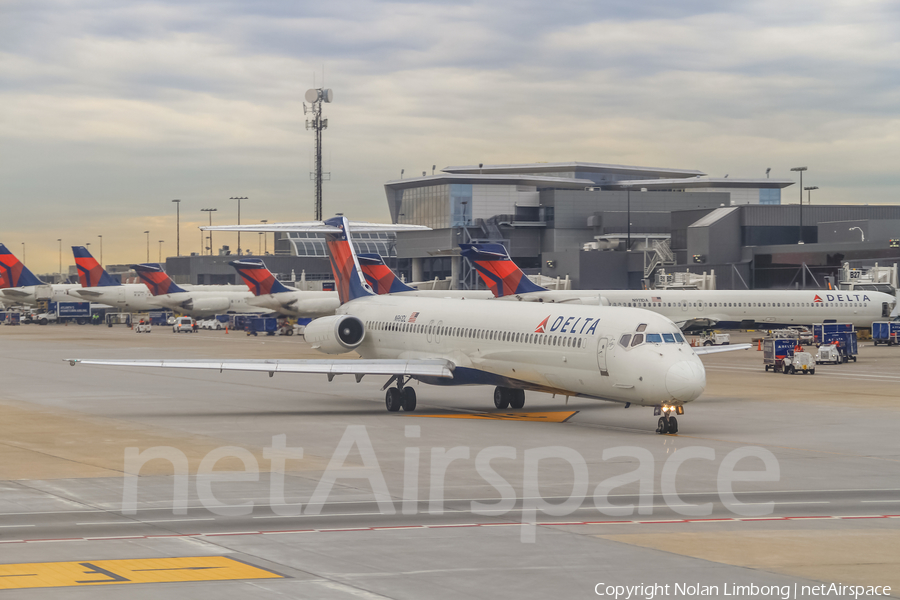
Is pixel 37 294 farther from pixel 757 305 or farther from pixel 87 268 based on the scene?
pixel 757 305

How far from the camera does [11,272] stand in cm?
13588

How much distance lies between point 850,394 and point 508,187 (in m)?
112

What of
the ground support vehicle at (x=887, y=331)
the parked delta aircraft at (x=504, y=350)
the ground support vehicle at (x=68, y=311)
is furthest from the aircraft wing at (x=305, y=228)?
the ground support vehicle at (x=68, y=311)

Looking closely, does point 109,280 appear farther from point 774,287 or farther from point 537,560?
point 537,560

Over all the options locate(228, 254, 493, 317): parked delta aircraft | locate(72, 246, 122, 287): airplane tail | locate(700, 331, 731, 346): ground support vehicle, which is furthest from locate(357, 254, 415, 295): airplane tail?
locate(72, 246, 122, 287): airplane tail

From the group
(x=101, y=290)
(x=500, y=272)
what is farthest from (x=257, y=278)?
(x=101, y=290)

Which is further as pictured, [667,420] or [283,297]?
[283,297]

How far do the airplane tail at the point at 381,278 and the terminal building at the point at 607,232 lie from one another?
58632mm

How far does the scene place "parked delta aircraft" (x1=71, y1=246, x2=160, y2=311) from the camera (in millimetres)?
117375

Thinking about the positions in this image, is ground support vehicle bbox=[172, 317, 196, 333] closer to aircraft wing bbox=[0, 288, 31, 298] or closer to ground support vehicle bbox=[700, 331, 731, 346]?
aircraft wing bbox=[0, 288, 31, 298]

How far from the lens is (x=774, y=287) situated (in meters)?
104

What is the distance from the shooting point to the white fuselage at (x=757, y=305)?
75.6 metres

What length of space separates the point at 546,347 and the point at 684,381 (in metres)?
5.01

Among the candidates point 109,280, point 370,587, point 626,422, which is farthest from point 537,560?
point 109,280
